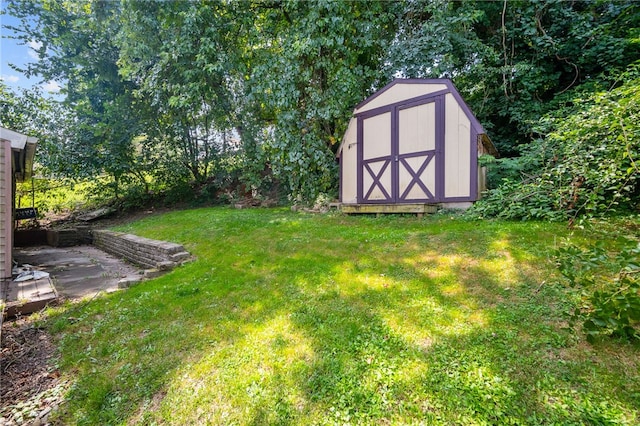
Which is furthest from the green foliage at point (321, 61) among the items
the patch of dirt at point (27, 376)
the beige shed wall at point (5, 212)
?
the patch of dirt at point (27, 376)

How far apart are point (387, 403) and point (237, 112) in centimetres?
1127

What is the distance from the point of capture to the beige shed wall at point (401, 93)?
21.9ft

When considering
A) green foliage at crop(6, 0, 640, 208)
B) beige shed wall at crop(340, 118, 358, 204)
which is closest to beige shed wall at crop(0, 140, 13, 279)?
green foliage at crop(6, 0, 640, 208)

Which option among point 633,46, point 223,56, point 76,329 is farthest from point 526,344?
point 223,56

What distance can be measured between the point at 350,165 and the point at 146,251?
5.35m

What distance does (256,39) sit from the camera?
9.69m

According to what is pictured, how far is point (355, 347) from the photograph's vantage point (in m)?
2.29

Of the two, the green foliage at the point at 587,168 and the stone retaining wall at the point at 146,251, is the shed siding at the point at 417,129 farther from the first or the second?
the stone retaining wall at the point at 146,251

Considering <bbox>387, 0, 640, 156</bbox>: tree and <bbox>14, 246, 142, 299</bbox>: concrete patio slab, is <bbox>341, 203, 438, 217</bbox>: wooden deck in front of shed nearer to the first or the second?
<bbox>387, 0, 640, 156</bbox>: tree

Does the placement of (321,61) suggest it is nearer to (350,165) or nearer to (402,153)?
(350,165)

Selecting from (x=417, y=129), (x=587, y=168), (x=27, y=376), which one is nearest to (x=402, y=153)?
(x=417, y=129)

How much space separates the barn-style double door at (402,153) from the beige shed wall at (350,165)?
0.48ft

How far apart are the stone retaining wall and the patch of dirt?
1.81m

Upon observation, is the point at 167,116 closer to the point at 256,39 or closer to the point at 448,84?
the point at 256,39
